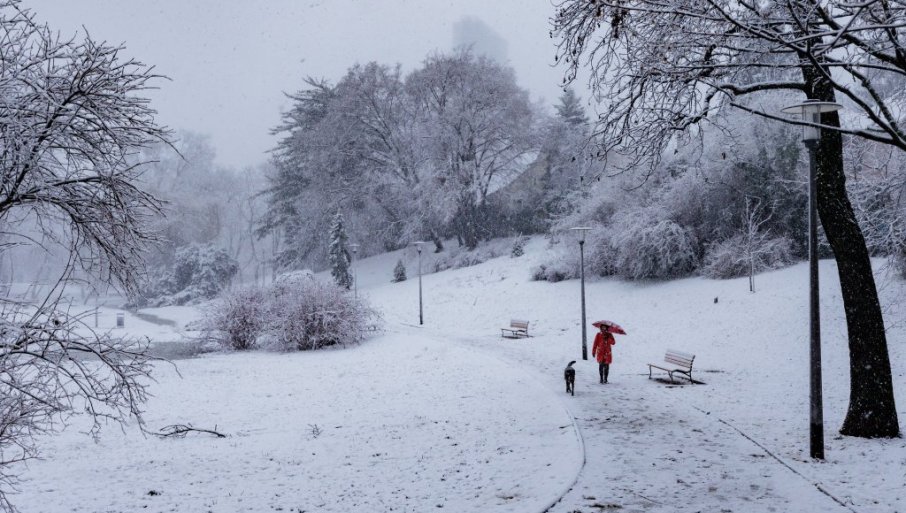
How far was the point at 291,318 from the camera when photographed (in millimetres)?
22594

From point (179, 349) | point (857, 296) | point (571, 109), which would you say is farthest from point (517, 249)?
point (857, 296)

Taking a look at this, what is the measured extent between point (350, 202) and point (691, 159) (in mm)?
26989

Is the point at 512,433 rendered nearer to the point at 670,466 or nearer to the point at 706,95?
the point at 670,466

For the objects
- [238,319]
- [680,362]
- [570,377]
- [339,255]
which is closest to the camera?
[570,377]

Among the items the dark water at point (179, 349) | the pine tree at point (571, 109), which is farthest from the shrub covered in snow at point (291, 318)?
the pine tree at point (571, 109)

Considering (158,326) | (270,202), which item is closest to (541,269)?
(158,326)

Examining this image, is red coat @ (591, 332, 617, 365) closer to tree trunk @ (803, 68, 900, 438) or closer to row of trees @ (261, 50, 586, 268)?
tree trunk @ (803, 68, 900, 438)

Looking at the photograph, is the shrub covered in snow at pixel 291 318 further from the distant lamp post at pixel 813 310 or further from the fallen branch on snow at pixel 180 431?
the distant lamp post at pixel 813 310

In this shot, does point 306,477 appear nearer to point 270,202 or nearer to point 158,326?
point 158,326

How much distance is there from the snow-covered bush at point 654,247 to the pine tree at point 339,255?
69.7 feet

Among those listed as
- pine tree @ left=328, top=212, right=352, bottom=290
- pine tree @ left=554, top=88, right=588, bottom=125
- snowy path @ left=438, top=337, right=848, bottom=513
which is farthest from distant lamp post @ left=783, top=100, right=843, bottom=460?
pine tree @ left=554, top=88, right=588, bottom=125

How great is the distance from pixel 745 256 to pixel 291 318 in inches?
704

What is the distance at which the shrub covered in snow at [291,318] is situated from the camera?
74.4ft

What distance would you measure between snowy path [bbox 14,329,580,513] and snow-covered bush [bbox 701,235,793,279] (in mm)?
11988
